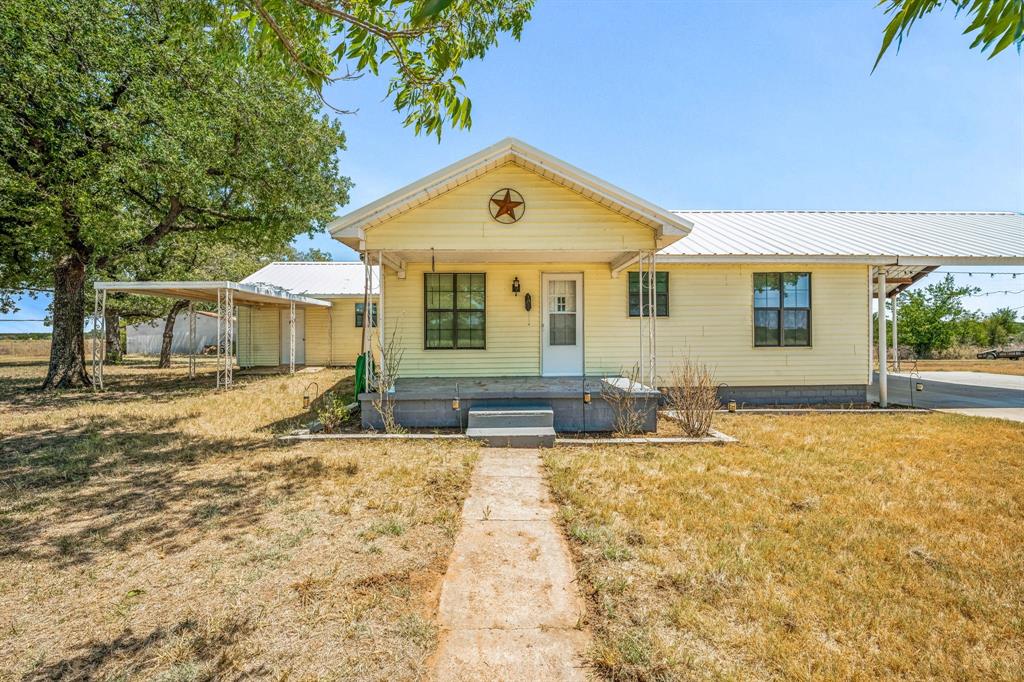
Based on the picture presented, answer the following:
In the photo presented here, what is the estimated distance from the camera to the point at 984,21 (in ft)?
4.61

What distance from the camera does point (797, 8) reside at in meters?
4.62

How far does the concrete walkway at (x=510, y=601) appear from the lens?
2.32 metres

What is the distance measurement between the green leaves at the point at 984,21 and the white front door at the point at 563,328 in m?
8.51

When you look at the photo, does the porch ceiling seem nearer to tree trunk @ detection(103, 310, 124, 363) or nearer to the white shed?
tree trunk @ detection(103, 310, 124, 363)

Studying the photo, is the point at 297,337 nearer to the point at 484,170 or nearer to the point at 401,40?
the point at 484,170

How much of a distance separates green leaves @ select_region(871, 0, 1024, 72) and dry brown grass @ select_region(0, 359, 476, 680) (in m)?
3.16

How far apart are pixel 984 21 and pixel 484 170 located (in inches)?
267

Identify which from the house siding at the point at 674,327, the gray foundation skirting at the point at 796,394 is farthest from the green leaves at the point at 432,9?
the gray foundation skirting at the point at 796,394

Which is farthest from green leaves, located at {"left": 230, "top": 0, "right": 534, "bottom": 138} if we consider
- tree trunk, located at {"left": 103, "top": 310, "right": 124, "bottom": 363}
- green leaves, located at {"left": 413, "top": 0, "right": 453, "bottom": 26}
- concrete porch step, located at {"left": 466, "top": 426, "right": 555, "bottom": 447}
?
tree trunk, located at {"left": 103, "top": 310, "right": 124, "bottom": 363}

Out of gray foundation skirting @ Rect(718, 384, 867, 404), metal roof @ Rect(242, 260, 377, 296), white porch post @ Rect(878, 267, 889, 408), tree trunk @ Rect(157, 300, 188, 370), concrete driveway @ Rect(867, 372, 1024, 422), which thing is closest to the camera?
concrete driveway @ Rect(867, 372, 1024, 422)

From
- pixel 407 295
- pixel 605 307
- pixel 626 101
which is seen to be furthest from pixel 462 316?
pixel 626 101

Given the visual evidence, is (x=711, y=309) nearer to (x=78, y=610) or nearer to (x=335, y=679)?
(x=335, y=679)

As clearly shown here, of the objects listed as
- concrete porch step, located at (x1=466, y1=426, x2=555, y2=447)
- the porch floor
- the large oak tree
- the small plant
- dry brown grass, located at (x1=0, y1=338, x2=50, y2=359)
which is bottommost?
concrete porch step, located at (x1=466, y1=426, x2=555, y2=447)

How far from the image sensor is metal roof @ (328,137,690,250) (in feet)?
24.1
